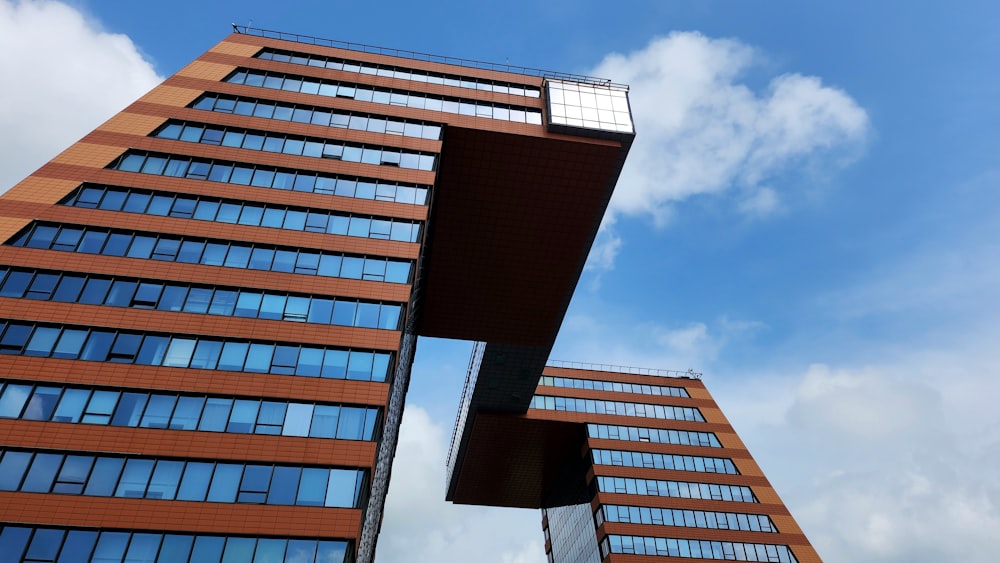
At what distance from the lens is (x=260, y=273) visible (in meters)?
35.4

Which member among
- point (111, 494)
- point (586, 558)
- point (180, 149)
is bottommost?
point (111, 494)

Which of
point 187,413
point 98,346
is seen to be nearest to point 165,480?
point 187,413

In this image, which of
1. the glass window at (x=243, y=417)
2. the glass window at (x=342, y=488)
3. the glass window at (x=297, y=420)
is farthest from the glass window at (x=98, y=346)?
the glass window at (x=342, y=488)

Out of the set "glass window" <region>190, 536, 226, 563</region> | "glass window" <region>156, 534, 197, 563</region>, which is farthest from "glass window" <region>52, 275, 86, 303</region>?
"glass window" <region>190, 536, 226, 563</region>

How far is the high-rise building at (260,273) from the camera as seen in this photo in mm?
27531

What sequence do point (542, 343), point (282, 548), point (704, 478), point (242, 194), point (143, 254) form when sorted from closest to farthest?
point (282, 548) < point (143, 254) < point (242, 194) < point (542, 343) < point (704, 478)

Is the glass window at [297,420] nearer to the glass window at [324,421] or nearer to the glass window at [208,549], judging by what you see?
the glass window at [324,421]

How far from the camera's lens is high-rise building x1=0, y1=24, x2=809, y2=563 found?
27.5 m

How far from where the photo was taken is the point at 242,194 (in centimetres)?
3831

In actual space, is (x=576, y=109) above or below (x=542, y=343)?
above

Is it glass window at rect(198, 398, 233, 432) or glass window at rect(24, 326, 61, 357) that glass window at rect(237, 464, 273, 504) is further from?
glass window at rect(24, 326, 61, 357)

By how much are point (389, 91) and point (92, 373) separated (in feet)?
91.5

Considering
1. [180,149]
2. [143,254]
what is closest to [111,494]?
[143,254]

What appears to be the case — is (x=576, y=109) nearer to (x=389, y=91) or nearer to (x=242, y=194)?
(x=389, y=91)
